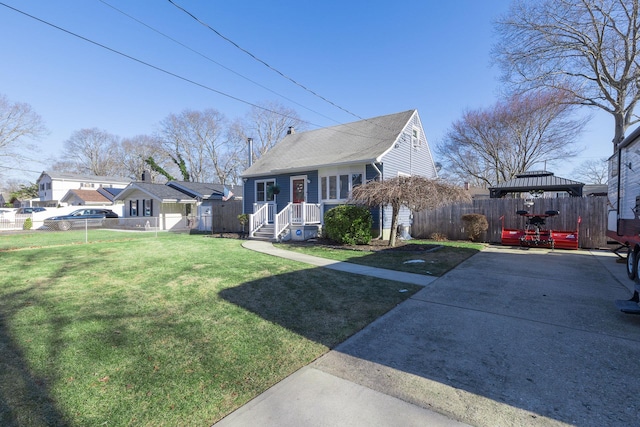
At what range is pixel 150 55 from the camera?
768cm

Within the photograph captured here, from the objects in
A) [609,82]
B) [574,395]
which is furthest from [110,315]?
[609,82]

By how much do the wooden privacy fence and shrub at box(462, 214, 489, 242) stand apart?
42 centimetres

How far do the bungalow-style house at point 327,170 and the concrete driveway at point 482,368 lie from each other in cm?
848

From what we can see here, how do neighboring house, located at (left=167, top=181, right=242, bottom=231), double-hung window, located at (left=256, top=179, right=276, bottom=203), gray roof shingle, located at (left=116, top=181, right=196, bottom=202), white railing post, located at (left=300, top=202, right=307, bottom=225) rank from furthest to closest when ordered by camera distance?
1. neighboring house, located at (left=167, top=181, right=242, bottom=231)
2. gray roof shingle, located at (left=116, top=181, right=196, bottom=202)
3. double-hung window, located at (left=256, top=179, right=276, bottom=203)
4. white railing post, located at (left=300, top=202, right=307, bottom=225)

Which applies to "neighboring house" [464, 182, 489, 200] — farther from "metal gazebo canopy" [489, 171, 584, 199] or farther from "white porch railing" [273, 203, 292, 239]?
"white porch railing" [273, 203, 292, 239]

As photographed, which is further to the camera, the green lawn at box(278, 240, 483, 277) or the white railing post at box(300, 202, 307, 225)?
the white railing post at box(300, 202, 307, 225)

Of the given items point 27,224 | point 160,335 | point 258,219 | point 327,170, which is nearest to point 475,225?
point 327,170

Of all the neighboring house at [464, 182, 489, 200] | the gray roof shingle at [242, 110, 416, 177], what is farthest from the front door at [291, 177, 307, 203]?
the neighboring house at [464, 182, 489, 200]

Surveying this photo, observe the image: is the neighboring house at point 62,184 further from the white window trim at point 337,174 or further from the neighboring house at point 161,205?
the white window trim at point 337,174

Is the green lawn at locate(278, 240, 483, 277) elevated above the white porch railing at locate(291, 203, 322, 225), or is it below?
below

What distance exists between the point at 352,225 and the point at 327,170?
12.9 ft

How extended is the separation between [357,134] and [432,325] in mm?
13457

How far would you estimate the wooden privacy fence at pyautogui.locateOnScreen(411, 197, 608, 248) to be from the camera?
1112 cm

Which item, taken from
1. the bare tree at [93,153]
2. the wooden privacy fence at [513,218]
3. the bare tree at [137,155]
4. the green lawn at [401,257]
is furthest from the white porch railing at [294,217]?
the bare tree at [93,153]
